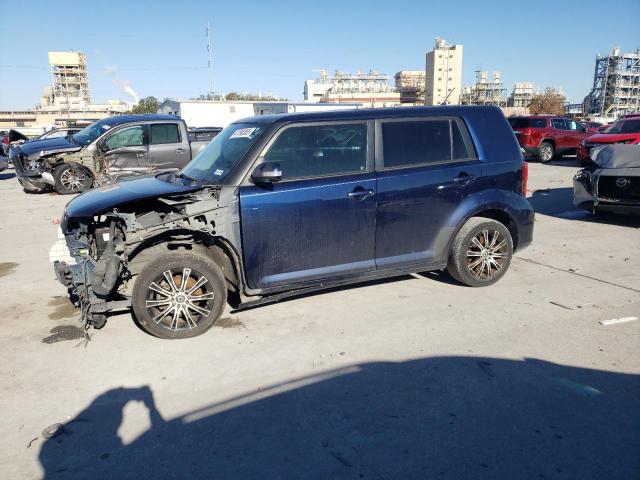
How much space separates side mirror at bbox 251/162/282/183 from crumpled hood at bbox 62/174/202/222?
1.80 feet

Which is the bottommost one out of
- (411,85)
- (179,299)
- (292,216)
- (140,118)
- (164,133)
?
(179,299)

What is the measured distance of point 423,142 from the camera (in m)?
4.80

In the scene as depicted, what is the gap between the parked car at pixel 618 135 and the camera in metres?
15.1

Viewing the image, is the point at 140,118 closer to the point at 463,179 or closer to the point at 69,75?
the point at 463,179

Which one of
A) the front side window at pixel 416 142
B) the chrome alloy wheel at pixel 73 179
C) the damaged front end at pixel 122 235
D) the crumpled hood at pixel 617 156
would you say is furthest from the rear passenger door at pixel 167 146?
the crumpled hood at pixel 617 156

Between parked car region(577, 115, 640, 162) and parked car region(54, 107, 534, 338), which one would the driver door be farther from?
parked car region(577, 115, 640, 162)

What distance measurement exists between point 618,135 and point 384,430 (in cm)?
1639

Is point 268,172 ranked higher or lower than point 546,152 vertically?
higher

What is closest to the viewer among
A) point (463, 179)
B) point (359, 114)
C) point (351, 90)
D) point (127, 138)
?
point (359, 114)

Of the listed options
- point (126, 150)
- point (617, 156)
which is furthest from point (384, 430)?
point (126, 150)

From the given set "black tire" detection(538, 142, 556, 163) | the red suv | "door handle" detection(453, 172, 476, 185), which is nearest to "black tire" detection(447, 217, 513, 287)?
"door handle" detection(453, 172, 476, 185)

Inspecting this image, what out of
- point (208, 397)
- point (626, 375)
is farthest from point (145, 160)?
point (626, 375)

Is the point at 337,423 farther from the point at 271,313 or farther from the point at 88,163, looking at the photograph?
the point at 88,163

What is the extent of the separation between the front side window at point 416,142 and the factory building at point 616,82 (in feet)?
384
